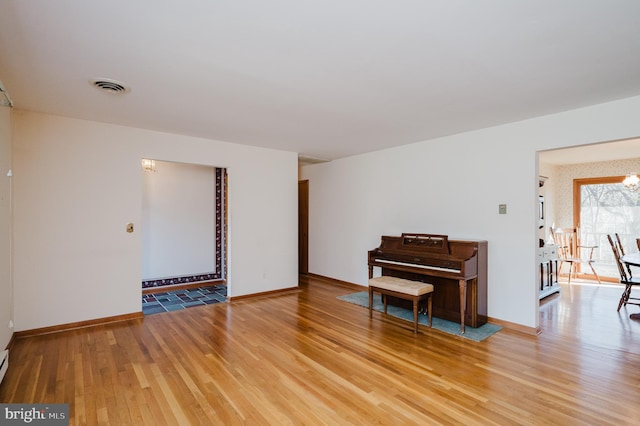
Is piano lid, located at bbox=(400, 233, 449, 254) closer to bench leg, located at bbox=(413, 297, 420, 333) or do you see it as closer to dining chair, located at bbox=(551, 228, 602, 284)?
bench leg, located at bbox=(413, 297, 420, 333)

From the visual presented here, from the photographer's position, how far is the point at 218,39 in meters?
1.96

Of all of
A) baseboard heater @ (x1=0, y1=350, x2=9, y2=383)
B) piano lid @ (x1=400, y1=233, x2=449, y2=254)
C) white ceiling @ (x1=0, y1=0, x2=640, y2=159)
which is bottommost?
baseboard heater @ (x1=0, y1=350, x2=9, y2=383)

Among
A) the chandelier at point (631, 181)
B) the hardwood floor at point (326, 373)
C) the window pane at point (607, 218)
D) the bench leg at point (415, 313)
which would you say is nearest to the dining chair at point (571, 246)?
the window pane at point (607, 218)

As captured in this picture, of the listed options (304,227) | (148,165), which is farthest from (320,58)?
(304,227)

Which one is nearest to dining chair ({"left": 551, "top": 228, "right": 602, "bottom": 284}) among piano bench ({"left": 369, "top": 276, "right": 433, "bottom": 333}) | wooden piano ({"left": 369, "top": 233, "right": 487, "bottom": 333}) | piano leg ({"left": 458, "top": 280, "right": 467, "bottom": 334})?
wooden piano ({"left": 369, "top": 233, "right": 487, "bottom": 333})

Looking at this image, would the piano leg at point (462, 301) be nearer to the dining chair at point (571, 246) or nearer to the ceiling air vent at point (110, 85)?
the ceiling air vent at point (110, 85)

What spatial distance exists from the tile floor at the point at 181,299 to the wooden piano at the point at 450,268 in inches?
110

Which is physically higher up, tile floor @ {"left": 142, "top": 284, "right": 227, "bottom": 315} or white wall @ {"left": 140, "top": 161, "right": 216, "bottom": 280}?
white wall @ {"left": 140, "top": 161, "right": 216, "bottom": 280}

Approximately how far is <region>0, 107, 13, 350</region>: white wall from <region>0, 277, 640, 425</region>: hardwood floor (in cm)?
35

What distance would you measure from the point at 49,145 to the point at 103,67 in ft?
6.18

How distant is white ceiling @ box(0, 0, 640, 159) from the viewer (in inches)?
66.6

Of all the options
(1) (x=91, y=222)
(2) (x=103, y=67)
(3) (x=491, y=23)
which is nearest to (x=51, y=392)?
(1) (x=91, y=222)

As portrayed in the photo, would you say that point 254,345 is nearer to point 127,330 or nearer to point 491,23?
point 127,330

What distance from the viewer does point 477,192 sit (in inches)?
159
